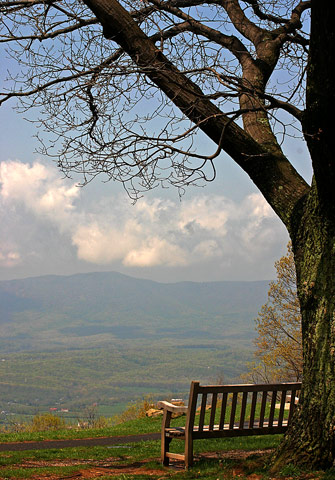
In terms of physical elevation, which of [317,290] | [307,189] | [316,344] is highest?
[307,189]

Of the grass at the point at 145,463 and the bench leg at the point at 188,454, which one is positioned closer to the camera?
the grass at the point at 145,463

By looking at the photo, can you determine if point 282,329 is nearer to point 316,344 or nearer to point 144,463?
point 144,463

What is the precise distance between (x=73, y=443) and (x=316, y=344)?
741 cm

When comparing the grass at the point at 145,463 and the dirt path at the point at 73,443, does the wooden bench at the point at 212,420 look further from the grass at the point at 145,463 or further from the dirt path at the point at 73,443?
the dirt path at the point at 73,443

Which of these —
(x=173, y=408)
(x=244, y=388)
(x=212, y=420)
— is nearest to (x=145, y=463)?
(x=173, y=408)

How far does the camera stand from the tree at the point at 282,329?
77.6 ft

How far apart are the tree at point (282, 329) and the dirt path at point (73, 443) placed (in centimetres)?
1158

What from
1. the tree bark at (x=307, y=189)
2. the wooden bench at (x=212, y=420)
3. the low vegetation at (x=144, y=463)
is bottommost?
the low vegetation at (x=144, y=463)

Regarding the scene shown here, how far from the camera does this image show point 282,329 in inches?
953

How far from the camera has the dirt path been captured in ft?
Result: 37.0

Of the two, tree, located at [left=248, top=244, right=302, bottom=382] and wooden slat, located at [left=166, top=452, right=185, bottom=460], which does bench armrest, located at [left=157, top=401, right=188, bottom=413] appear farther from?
tree, located at [left=248, top=244, right=302, bottom=382]

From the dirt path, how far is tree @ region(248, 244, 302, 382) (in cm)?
1158

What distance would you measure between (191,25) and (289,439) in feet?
18.9

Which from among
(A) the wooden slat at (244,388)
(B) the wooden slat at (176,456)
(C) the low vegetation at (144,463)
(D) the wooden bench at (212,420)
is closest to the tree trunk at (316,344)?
(C) the low vegetation at (144,463)
